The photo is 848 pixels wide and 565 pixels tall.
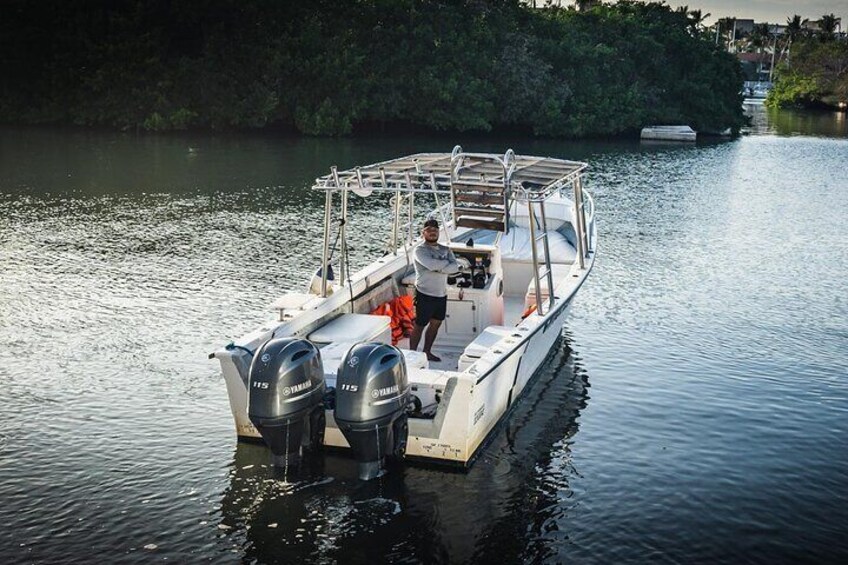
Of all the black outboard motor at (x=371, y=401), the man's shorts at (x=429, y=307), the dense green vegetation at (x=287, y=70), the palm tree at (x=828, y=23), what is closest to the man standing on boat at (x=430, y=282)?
the man's shorts at (x=429, y=307)

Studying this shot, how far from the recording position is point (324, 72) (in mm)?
56375

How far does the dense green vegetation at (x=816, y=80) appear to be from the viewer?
10275 centimetres

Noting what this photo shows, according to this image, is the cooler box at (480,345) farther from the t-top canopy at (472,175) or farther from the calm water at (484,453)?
the t-top canopy at (472,175)

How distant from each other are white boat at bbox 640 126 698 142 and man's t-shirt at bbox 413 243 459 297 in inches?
1973

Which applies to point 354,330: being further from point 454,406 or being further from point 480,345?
point 454,406

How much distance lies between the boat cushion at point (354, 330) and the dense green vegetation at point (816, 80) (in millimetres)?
98244

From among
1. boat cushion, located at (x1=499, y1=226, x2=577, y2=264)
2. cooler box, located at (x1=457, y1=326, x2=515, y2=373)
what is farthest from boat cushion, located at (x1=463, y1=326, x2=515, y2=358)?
boat cushion, located at (x1=499, y1=226, x2=577, y2=264)

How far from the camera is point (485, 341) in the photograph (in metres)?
12.1

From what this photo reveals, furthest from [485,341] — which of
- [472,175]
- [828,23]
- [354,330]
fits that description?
[828,23]

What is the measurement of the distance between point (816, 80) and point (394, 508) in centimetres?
10560

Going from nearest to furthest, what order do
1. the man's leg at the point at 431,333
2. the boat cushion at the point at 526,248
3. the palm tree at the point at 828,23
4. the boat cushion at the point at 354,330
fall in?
1. the boat cushion at the point at 354,330
2. the man's leg at the point at 431,333
3. the boat cushion at the point at 526,248
4. the palm tree at the point at 828,23

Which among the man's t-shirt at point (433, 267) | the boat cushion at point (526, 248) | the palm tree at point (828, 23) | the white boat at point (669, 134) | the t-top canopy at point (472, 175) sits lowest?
the boat cushion at point (526, 248)

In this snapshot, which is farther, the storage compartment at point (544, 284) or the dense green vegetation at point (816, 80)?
the dense green vegetation at point (816, 80)

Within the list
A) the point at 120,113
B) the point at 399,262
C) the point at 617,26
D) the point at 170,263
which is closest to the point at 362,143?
the point at 120,113
